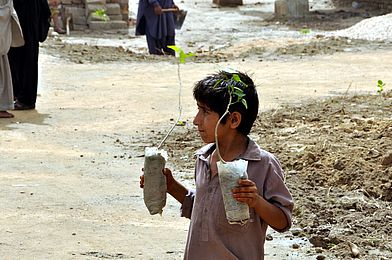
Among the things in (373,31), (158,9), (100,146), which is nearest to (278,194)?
(100,146)

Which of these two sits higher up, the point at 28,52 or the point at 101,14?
the point at 28,52

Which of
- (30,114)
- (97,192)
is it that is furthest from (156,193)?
(30,114)

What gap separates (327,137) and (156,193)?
4.02 metres

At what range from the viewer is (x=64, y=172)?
6.56m

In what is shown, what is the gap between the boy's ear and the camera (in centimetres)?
304

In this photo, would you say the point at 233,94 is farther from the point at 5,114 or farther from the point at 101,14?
the point at 101,14

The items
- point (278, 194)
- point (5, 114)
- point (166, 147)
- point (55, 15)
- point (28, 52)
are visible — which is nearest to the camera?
point (278, 194)

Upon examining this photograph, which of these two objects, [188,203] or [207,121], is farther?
[188,203]

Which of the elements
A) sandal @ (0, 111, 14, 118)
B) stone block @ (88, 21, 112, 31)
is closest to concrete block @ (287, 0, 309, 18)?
stone block @ (88, 21, 112, 31)

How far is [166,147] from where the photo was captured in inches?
289

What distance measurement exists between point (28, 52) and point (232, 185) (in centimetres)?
657

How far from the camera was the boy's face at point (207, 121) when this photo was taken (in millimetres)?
3064

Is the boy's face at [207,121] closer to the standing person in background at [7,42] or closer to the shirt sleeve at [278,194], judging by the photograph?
the shirt sleeve at [278,194]

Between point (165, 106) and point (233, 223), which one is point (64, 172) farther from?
point (233, 223)
